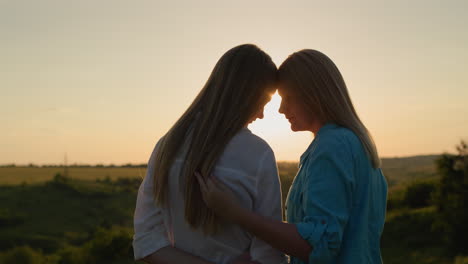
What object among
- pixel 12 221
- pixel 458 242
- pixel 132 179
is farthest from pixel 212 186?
pixel 132 179

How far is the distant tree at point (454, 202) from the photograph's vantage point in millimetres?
20797

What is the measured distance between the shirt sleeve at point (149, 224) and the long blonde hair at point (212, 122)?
0.31ft

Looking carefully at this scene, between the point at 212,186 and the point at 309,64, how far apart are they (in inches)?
34.3

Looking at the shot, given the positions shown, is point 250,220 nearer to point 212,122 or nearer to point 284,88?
point 212,122

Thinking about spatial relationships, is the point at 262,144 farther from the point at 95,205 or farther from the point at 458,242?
the point at 95,205

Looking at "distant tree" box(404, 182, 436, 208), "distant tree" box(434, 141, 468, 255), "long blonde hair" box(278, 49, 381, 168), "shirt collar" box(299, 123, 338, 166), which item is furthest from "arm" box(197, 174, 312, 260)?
"distant tree" box(404, 182, 436, 208)

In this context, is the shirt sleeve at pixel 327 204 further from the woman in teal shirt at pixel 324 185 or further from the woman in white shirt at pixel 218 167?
the woman in white shirt at pixel 218 167

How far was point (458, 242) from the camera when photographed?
20.8m

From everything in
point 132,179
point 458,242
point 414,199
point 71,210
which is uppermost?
point 458,242

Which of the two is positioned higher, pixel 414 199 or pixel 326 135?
pixel 326 135

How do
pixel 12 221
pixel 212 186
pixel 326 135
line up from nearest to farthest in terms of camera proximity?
pixel 212 186 → pixel 326 135 → pixel 12 221

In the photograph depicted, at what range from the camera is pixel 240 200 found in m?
2.71

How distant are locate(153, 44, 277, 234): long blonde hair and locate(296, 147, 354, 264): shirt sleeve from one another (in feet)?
1.44

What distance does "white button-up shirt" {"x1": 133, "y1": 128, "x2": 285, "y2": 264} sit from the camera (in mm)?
2686
